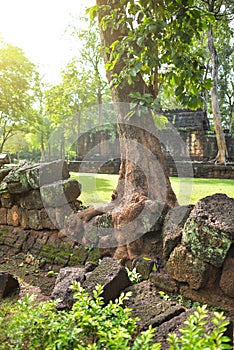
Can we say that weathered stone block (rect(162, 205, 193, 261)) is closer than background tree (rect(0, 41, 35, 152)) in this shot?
Yes

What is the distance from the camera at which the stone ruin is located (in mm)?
3125

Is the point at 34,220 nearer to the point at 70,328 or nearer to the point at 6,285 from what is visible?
the point at 6,285

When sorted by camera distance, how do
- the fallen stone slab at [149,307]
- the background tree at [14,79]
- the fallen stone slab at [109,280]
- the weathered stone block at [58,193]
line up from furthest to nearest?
the background tree at [14,79] < the weathered stone block at [58,193] < the fallen stone slab at [109,280] < the fallen stone slab at [149,307]

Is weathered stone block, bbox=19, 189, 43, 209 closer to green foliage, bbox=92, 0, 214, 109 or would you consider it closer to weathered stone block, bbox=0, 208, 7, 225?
weathered stone block, bbox=0, 208, 7, 225

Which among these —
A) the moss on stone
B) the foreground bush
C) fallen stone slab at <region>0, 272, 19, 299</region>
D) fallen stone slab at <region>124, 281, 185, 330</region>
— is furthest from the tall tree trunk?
the foreground bush

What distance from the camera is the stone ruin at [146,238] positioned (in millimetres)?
3125

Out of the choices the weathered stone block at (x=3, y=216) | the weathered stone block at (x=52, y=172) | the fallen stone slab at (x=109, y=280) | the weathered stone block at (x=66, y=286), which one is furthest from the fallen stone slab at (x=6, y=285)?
the weathered stone block at (x=3, y=216)

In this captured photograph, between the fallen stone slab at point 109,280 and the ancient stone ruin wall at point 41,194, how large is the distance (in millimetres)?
1900

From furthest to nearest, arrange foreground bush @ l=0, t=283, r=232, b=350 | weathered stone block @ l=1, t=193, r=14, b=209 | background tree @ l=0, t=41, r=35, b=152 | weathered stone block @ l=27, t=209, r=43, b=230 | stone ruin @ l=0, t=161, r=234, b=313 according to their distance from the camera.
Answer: background tree @ l=0, t=41, r=35, b=152
weathered stone block @ l=1, t=193, r=14, b=209
weathered stone block @ l=27, t=209, r=43, b=230
stone ruin @ l=0, t=161, r=234, b=313
foreground bush @ l=0, t=283, r=232, b=350

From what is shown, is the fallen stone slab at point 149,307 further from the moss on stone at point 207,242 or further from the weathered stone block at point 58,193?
the weathered stone block at point 58,193

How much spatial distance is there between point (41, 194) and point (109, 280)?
8.36 ft

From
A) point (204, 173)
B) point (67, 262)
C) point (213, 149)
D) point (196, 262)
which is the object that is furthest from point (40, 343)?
point (213, 149)

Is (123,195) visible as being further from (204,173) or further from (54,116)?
(54,116)

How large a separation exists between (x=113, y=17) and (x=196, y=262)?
2.94 metres
